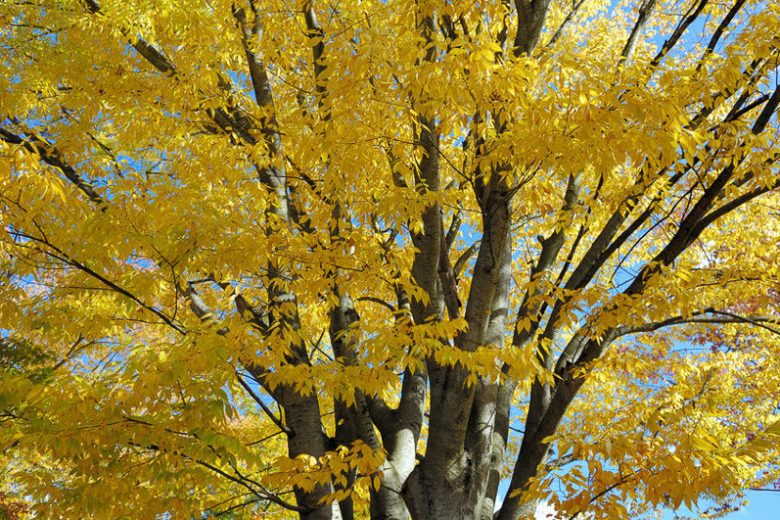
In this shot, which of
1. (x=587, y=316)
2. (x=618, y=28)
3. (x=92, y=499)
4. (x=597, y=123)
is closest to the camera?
(x=597, y=123)

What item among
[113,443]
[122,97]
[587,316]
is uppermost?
[122,97]

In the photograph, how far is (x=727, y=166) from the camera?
4.71 meters

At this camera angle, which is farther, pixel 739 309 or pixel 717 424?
pixel 739 309

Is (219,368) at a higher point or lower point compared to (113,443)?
higher

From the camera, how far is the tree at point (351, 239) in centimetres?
381

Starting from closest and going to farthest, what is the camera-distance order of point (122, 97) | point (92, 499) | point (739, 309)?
1. point (92, 499)
2. point (122, 97)
3. point (739, 309)

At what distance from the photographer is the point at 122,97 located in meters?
6.17

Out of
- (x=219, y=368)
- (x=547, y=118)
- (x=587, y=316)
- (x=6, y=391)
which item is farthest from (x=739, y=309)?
(x=6, y=391)

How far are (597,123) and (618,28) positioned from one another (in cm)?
752

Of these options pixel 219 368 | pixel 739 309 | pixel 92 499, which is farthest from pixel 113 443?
pixel 739 309

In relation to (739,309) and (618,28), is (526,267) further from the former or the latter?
(739,309)

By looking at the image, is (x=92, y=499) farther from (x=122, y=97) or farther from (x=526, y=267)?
(x=526, y=267)

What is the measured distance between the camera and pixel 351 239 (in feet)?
16.6

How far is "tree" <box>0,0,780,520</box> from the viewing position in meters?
3.81
